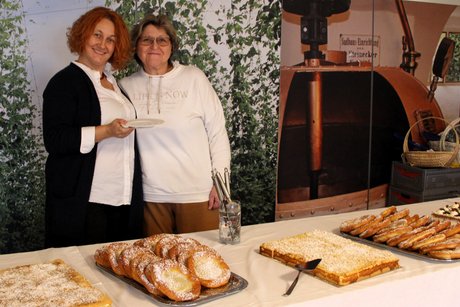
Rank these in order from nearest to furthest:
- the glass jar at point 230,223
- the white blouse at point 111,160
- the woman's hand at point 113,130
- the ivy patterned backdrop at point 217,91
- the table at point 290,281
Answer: the table at point 290,281 < the glass jar at point 230,223 < the woman's hand at point 113,130 < the white blouse at point 111,160 < the ivy patterned backdrop at point 217,91

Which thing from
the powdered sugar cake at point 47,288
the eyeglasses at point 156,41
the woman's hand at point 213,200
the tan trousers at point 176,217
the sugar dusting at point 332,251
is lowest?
the tan trousers at point 176,217

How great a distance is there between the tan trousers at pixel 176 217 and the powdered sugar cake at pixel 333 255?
748 mm

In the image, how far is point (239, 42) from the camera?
320cm

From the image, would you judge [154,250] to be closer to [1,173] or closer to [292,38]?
[1,173]

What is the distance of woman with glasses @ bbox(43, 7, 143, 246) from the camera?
2.03 meters

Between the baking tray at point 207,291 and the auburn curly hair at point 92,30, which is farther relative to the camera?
the auburn curly hair at point 92,30

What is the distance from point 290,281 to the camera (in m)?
1.34

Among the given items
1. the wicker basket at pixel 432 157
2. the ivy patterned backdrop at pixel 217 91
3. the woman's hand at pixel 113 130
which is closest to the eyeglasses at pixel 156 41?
the woman's hand at pixel 113 130

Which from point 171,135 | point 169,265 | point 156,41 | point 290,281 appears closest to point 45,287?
point 169,265

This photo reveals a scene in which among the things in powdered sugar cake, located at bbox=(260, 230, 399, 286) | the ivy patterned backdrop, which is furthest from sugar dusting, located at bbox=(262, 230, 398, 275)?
the ivy patterned backdrop

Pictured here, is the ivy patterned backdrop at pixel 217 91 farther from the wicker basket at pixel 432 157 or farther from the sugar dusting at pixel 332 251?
the sugar dusting at pixel 332 251

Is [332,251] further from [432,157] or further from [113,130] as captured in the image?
[432,157]

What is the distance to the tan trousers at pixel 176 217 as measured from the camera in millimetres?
2287

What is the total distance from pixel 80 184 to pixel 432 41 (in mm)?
2959
